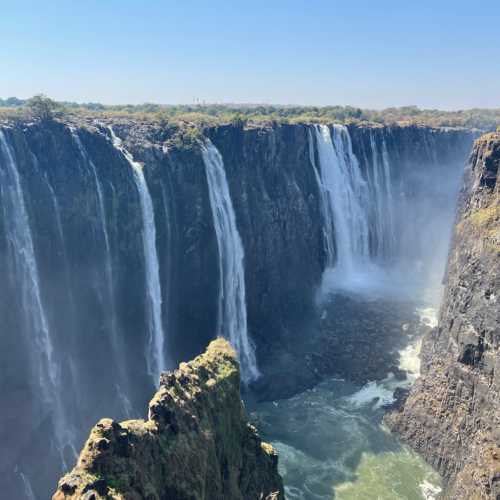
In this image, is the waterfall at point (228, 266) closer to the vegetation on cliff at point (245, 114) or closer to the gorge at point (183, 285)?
the gorge at point (183, 285)

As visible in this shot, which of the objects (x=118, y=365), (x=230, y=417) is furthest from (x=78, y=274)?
(x=230, y=417)

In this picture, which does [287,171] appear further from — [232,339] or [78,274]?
[78,274]

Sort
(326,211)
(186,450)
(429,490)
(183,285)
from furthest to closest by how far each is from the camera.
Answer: (326,211), (183,285), (429,490), (186,450)

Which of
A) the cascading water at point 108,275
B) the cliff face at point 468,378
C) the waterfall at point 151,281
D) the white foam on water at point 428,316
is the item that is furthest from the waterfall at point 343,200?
the cascading water at point 108,275

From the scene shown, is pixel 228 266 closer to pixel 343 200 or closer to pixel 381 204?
pixel 343 200

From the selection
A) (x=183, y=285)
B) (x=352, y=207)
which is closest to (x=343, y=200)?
(x=352, y=207)

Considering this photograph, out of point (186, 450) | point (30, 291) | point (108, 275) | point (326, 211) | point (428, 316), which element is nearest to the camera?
point (186, 450)
